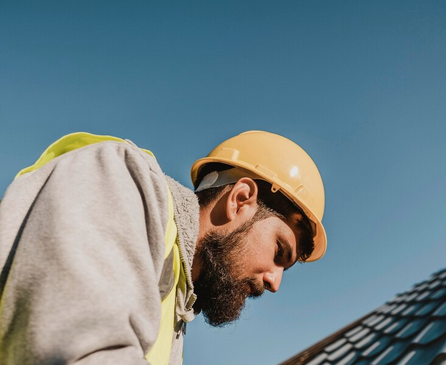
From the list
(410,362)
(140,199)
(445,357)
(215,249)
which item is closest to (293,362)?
(410,362)

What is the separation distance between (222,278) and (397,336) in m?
2.82

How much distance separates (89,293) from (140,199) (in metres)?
0.32

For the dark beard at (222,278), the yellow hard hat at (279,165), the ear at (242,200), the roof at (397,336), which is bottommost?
the roof at (397,336)

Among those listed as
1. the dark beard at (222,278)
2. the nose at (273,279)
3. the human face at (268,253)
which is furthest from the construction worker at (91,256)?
the nose at (273,279)

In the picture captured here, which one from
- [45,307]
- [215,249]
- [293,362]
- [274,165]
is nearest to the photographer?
[45,307]

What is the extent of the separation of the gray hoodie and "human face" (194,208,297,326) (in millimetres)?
942

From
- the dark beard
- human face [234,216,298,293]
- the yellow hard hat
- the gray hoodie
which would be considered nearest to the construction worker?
the gray hoodie

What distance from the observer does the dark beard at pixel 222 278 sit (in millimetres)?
2025

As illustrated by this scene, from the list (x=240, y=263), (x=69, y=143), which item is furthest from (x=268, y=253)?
(x=69, y=143)

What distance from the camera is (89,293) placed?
83 cm

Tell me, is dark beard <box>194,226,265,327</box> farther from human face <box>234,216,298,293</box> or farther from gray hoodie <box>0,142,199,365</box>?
gray hoodie <box>0,142,199,365</box>

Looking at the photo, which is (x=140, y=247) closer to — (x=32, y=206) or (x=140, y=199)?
(x=140, y=199)

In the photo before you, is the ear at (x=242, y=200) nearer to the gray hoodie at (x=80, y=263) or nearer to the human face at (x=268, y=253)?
the human face at (x=268, y=253)

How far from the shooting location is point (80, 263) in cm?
85
